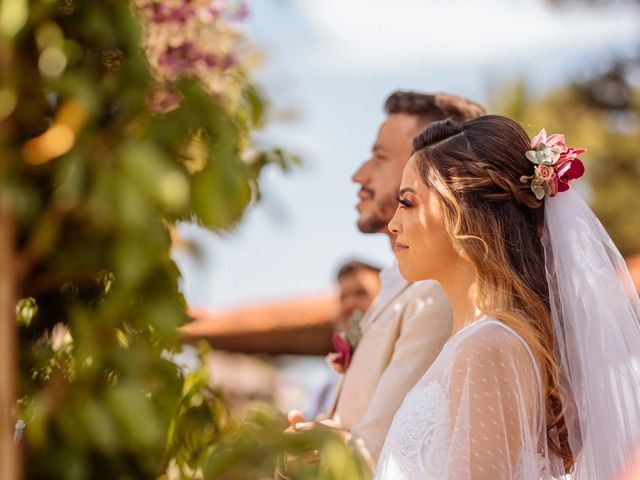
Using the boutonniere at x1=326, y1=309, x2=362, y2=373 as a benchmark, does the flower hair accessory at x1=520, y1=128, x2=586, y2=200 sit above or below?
above

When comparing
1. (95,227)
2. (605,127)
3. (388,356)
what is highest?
(95,227)

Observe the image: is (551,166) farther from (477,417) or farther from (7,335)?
(7,335)

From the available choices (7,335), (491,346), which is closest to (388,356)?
(491,346)

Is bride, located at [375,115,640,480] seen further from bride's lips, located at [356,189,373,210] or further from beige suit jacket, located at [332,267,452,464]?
bride's lips, located at [356,189,373,210]

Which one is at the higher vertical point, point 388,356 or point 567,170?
point 567,170

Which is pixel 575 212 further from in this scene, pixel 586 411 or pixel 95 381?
pixel 95 381

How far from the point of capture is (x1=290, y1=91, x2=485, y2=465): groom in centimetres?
316

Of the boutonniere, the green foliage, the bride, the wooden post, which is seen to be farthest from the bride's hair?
the green foliage

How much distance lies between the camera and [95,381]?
1.57 meters

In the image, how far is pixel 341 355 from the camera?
3684 millimetres

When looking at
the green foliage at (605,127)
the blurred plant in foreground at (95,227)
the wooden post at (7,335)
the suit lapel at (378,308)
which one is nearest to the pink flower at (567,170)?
the suit lapel at (378,308)

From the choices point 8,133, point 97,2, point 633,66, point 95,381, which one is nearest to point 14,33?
point 8,133

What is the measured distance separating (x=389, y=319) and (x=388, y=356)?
136 mm

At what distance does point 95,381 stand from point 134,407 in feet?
0.37
